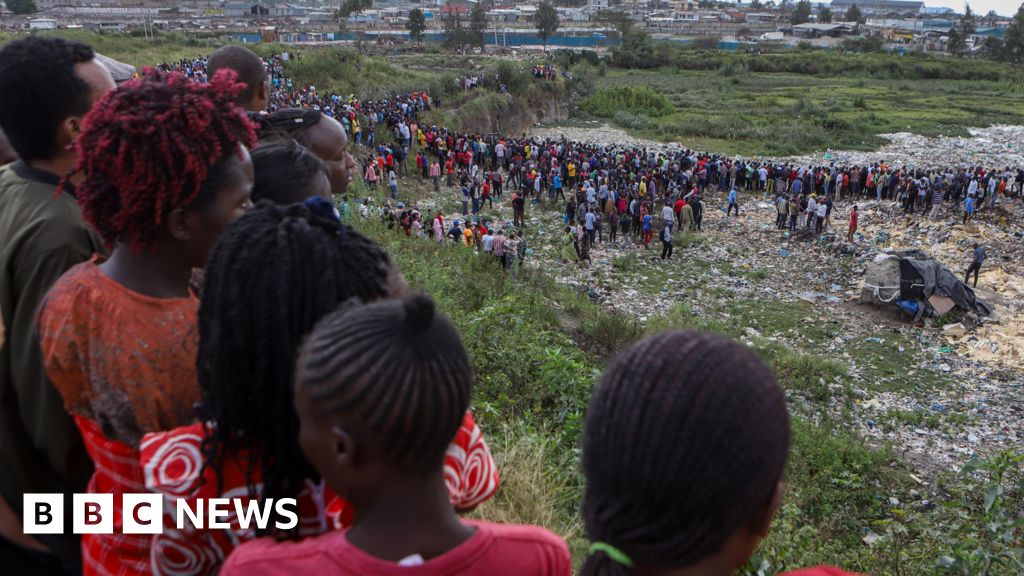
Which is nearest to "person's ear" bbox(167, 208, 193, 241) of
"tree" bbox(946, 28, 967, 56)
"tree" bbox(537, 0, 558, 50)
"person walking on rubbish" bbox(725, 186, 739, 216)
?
"person walking on rubbish" bbox(725, 186, 739, 216)

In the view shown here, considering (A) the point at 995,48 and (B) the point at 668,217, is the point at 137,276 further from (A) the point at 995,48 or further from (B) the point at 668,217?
(A) the point at 995,48

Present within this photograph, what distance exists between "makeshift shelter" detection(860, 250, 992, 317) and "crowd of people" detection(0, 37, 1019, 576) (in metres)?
12.8

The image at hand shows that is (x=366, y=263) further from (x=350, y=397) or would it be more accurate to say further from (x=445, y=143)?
(x=445, y=143)

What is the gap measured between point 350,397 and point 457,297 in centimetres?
722

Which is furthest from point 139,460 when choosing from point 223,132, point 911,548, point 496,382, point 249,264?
point 911,548

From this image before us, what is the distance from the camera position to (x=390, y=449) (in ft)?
4.21

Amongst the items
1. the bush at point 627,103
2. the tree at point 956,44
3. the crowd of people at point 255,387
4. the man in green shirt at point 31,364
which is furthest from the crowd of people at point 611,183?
the tree at point 956,44

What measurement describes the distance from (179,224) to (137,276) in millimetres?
158

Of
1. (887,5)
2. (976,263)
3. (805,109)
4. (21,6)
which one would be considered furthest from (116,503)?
(887,5)

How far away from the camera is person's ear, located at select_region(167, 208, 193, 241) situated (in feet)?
5.77

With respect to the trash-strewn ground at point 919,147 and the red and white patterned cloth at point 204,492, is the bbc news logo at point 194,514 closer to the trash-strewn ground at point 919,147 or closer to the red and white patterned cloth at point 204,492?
the red and white patterned cloth at point 204,492

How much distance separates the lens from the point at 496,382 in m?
6.08

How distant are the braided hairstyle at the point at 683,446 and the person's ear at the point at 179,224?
1113mm

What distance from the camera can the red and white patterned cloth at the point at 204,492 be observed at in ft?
4.92
